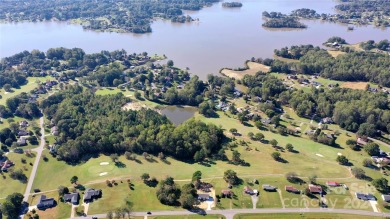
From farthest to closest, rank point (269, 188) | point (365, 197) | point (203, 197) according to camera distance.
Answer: point (269, 188) < point (203, 197) < point (365, 197)

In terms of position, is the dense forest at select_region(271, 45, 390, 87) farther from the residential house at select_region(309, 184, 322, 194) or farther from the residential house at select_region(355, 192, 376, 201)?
the residential house at select_region(309, 184, 322, 194)

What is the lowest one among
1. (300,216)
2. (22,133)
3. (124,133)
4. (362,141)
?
(300,216)

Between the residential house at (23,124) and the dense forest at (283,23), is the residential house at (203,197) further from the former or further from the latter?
the dense forest at (283,23)

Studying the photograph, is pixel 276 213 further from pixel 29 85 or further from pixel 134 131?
pixel 29 85

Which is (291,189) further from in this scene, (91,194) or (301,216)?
(91,194)

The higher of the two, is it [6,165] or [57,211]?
[6,165]

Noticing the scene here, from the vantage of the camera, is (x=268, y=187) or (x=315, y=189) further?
(x=268, y=187)

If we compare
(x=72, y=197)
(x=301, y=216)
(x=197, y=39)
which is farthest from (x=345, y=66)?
(x=72, y=197)

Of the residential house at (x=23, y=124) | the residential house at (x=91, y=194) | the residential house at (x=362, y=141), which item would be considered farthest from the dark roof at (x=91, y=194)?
the residential house at (x=362, y=141)
